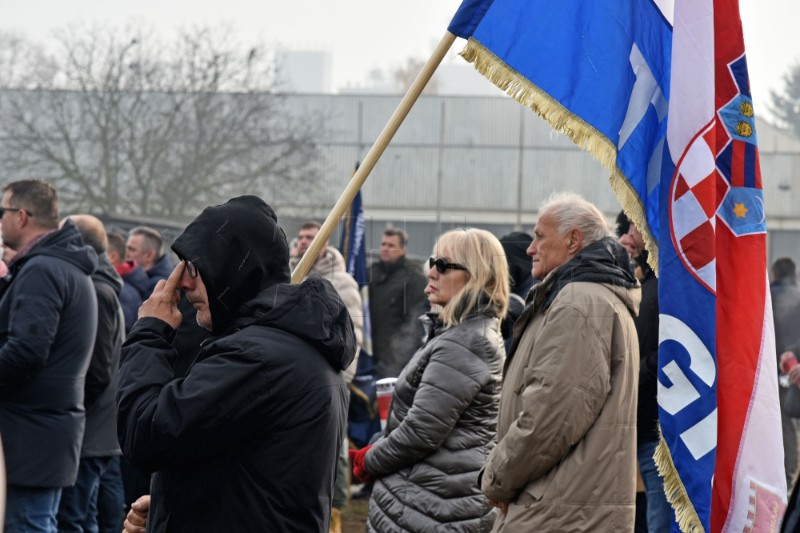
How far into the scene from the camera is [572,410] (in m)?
3.74

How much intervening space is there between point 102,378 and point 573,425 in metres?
3.38

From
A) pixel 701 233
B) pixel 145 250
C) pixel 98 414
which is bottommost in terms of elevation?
pixel 98 414

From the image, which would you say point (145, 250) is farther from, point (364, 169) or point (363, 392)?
point (364, 169)

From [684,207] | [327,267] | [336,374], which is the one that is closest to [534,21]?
[684,207]

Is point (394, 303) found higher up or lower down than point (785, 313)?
lower down

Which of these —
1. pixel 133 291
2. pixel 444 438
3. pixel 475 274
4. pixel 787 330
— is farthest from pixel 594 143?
pixel 133 291

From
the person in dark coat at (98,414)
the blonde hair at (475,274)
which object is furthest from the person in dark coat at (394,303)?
the blonde hair at (475,274)

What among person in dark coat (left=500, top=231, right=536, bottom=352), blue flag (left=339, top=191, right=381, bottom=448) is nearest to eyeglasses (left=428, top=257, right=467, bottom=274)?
person in dark coat (left=500, top=231, right=536, bottom=352)

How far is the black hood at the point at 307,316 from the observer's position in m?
3.01

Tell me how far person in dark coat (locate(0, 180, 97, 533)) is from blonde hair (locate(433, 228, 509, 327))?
81.3 inches

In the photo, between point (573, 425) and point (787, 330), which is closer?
point (573, 425)

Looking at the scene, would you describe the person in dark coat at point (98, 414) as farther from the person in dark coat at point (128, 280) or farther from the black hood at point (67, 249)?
the person in dark coat at point (128, 280)

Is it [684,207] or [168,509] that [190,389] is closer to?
[168,509]

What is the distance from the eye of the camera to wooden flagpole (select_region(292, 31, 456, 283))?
3650mm
